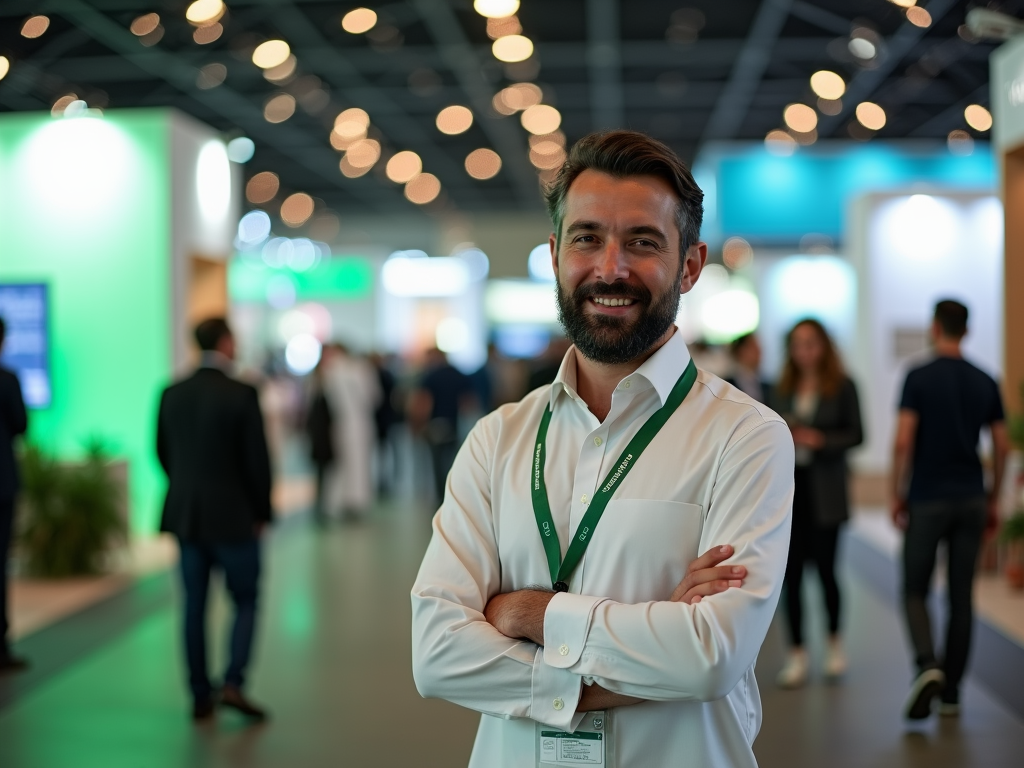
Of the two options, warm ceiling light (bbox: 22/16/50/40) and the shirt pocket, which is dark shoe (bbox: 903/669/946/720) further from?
warm ceiling light (bbox: 22/16/50/40)

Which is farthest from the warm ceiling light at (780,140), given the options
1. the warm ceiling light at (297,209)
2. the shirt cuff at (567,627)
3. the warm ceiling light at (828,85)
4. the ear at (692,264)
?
the shirt cuff at (567,627)

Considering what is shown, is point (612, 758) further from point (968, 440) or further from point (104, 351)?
point (104, 351)

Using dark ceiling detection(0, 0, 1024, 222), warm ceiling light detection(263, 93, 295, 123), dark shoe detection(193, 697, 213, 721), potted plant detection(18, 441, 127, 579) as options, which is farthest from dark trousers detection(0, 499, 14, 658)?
warm ceiling light detection(263, 93, 295, 123)

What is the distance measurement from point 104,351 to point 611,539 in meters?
7.69

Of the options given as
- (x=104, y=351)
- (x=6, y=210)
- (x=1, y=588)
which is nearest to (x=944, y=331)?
(x=1, y=588)

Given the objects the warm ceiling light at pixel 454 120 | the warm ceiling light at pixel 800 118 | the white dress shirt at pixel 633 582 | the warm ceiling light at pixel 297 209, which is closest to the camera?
the white dress shirt at pixel 633 582

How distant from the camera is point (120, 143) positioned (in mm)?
8742

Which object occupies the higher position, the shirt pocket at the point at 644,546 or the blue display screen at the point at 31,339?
the blue display screen at the point at 31,339

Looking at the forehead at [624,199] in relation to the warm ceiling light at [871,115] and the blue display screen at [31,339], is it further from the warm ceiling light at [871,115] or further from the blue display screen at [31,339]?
the warm ceiling light at [871,115]

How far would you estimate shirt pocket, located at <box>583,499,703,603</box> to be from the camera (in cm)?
173

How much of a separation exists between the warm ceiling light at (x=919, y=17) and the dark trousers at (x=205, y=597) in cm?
795

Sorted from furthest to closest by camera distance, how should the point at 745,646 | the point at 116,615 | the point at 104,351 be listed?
the point at 104,351 → the point at 116,615 → the point at 745,646

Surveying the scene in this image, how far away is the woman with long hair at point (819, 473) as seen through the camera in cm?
509

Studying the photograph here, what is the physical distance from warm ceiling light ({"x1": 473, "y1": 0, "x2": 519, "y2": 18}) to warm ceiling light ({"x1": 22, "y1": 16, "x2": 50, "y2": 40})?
4025 millimetres
